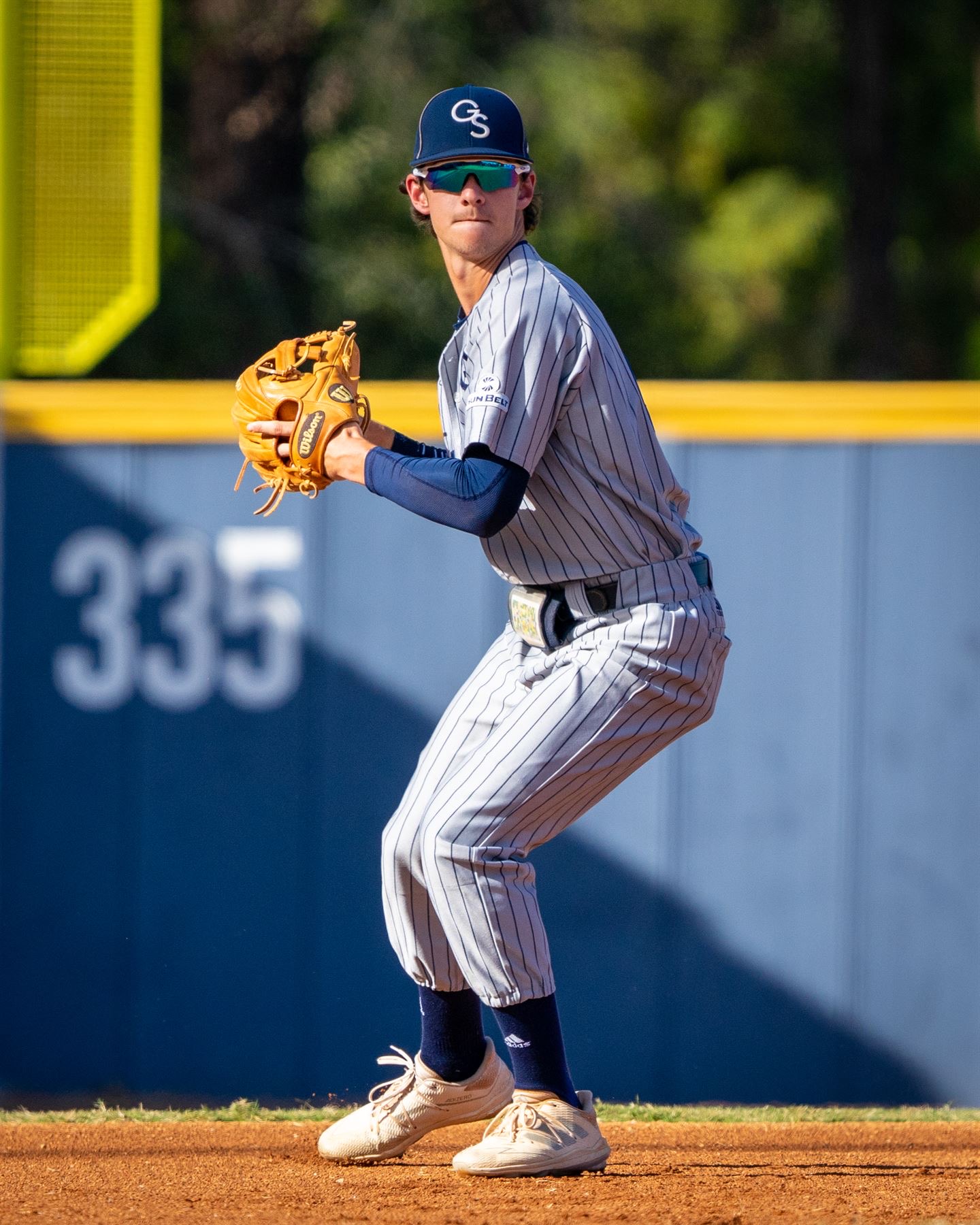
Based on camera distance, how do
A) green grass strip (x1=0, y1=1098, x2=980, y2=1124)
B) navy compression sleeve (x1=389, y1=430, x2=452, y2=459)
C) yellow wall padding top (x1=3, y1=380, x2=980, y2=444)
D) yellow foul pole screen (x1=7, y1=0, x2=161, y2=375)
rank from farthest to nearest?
yellow foul pole screen (x1=7, y1=0, x2=161, y2=375)
yellow wall padding top (x1=3, y1=380, x2=980, y2=444)
green grass strip (x1=0, y1=1098, x2=980, y2=1124)
navy compression sleeve (x1=389, y1=430, x2=452, y2=459)

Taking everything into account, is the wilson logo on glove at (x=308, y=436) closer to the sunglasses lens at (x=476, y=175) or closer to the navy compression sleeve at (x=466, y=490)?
the navy compression sleeve at (x=466, y=490)

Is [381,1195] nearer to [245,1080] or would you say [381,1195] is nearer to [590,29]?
[245,1080]

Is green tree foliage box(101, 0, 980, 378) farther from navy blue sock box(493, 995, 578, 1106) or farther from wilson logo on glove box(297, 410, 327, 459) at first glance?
navy blue sock box(493, 995, 578, 1106)

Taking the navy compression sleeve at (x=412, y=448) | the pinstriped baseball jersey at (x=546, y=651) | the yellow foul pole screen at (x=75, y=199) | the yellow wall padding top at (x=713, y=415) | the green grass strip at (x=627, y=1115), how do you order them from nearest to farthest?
1. the pinstriped baseball jersey at (x=546, y=651)
2. the navy compression sleeve at (x=412, y=448)
3. the green grass strip at (x=627, y=1115)
4. the yellow wall padding top at (x=713, y=415)
5. the yellow foul pole screen at (x=75, y=199)

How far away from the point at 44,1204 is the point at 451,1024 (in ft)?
2.58

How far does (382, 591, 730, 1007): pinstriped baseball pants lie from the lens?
2.84m

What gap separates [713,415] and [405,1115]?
2306mm

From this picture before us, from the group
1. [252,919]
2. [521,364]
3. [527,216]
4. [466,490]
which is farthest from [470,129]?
[252,919]

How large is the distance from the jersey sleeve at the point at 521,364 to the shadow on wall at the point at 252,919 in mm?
1926

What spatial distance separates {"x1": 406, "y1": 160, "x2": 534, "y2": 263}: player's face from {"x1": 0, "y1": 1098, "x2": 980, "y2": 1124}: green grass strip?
1993 mm

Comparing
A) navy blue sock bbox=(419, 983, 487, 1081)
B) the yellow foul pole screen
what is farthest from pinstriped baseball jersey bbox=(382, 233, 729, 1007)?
the yellow foul pole screen

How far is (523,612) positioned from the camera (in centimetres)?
306

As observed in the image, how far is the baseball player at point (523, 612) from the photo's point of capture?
110 inches

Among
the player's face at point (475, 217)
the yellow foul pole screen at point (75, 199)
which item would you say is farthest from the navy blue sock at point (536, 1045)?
the yellow foul pole screen at point (75, 199)
